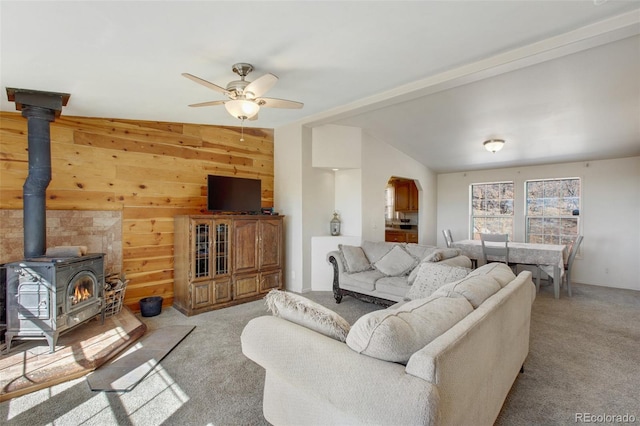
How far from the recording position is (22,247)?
3.25 m

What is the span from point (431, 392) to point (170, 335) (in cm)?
301

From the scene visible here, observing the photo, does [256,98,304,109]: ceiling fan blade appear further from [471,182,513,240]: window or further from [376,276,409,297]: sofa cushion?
[471,182,513,240]: window

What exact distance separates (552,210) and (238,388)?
6689mm

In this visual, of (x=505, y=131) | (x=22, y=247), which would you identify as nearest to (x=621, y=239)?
(x=505, y=131)

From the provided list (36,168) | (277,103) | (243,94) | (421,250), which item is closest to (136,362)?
(36,168)

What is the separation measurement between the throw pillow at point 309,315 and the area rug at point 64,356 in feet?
6.26

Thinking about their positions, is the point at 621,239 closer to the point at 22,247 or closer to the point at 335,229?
the point at 335,229

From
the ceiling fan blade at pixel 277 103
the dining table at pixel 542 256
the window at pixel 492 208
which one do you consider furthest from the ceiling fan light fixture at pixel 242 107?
the window at pixel 492 208

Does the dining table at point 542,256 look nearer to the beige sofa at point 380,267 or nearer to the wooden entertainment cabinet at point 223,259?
the beige sofa at point 380,267

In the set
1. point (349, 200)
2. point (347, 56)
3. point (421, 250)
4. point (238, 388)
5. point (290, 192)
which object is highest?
point (347, 56)

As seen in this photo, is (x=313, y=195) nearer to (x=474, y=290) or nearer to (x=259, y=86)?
(x=259, y=86)

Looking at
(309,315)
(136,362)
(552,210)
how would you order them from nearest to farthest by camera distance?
1. (309,315)
2. (136,362)
3. (552,210)

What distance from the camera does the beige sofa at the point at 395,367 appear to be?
43.1 inches

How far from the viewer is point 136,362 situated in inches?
104
